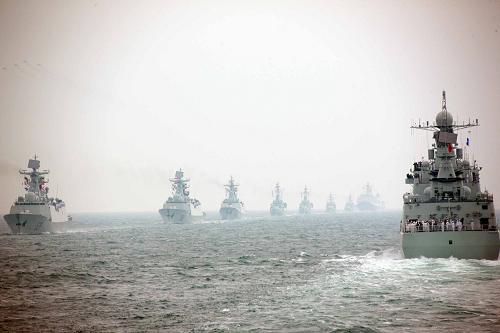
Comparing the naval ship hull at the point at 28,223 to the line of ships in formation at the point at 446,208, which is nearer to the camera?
the line of ships in formation at the point at 446,208

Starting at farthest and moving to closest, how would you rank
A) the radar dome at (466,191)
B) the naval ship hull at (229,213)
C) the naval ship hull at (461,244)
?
1. the naval ship hull at (229,213)
2. the radar dome at (466,191)
3. the naval ship hull at (461,244)

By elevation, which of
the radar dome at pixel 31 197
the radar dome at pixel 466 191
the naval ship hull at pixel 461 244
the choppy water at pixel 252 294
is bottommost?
the choppy water at pixel 252 294

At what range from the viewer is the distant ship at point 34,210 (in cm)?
9319

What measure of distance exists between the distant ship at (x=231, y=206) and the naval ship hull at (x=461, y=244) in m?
140

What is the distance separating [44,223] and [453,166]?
74.9m

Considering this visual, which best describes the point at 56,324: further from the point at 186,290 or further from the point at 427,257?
the point at 427,257

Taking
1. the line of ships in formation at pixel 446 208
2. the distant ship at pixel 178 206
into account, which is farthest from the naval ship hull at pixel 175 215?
the line of ships in formation at pixel 446 208

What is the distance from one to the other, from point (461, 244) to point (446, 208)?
469 cm

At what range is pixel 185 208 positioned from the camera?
14625 cm

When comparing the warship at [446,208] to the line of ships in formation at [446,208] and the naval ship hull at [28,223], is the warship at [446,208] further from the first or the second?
the naval ship hull at [28,223]

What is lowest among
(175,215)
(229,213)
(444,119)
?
(175,215)

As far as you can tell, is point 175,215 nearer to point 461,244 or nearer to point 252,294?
point 461,244

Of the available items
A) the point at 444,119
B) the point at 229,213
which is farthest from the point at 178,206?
the point at 444,119

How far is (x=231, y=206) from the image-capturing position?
181 m
